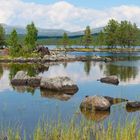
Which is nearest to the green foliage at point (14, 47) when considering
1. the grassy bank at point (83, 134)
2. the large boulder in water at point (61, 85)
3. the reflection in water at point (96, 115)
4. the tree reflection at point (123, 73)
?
the tree reflection at point (123, 73)

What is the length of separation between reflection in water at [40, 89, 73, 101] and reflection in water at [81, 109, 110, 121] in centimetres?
694

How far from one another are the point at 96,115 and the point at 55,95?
1045cm

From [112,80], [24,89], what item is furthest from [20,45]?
[24,89]

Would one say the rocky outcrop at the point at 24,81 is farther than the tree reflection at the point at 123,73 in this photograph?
No

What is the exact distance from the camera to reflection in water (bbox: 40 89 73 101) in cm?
3634

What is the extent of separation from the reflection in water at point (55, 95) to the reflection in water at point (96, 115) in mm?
6938

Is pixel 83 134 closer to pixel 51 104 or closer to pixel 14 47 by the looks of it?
pixel 51 104

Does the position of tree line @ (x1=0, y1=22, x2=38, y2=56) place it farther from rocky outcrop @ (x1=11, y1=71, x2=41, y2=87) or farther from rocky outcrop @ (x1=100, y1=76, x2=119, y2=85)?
rocky outcrop @ (x1=100, y1=76, x2=119, y2=85)

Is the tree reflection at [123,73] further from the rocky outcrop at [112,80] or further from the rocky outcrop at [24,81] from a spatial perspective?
the rocky outcrop at [24,81]

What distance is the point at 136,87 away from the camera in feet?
146

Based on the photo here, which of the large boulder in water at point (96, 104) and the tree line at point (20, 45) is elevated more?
the tree line at point (20, 45)

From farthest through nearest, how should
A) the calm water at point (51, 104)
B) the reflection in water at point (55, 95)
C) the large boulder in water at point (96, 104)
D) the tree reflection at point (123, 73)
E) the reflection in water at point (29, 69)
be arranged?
1. the reflection in water at point (29, 69)
2. the tree reflection at point (123, 73)
3. the reflection in water at point (55, 95)
4. the large boulder in water at point (96, 104)
5. the calm water at point (51, 104)

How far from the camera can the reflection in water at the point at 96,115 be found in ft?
88.8

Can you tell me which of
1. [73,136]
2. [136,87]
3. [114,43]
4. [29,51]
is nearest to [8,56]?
[29,51]
